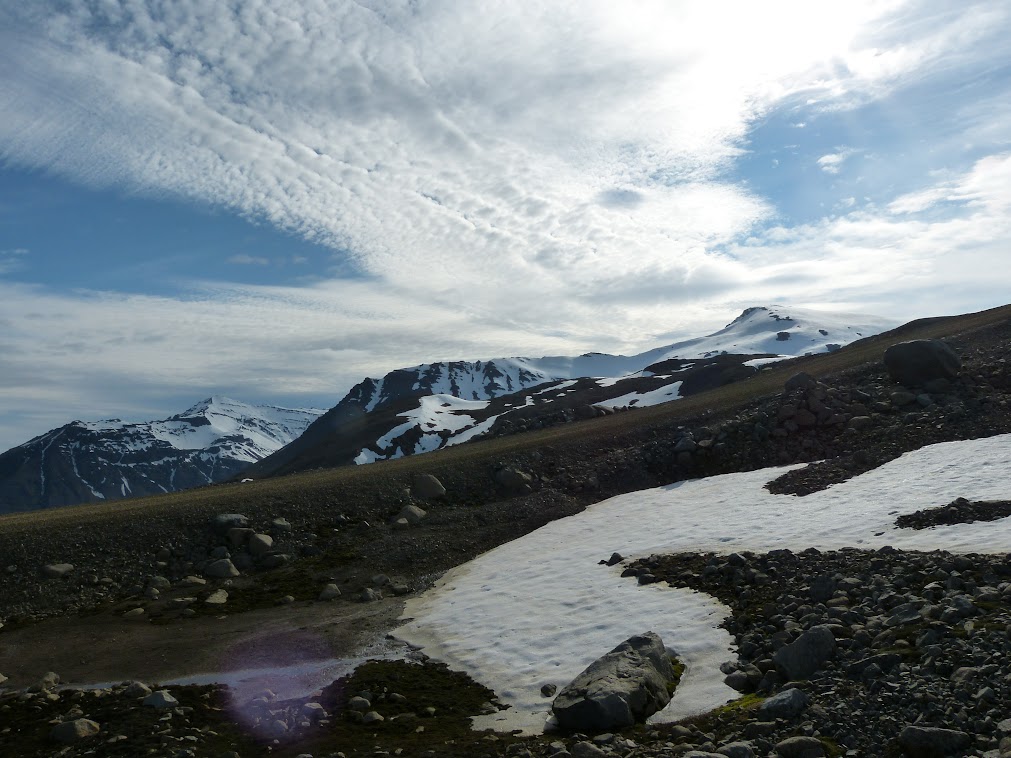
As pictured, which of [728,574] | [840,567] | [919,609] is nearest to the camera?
[919,609]

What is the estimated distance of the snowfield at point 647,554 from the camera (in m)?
15.8

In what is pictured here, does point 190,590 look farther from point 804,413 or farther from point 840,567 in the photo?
point 804,413

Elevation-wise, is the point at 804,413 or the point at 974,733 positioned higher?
the point at 804,413

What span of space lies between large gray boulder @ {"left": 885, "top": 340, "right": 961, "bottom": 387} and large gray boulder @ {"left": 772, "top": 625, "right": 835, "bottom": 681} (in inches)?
1224

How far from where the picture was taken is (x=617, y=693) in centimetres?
1267

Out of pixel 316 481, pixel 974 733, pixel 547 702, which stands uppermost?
pixel 316 481

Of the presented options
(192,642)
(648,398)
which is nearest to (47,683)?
(192,642)

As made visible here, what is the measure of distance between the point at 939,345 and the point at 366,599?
34339 millimetres

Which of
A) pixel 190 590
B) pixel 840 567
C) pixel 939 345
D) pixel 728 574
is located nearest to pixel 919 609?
pixel 840 567

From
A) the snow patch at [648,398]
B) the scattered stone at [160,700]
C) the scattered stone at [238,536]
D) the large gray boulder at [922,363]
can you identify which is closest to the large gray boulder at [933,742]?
the scattered stone at [160,700]

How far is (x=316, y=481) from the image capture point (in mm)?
38625

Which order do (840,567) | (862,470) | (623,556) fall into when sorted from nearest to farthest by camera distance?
1. (840,567)
2. (623,556)
3. (862,470)

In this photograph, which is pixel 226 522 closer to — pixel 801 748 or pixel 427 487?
pixel 427 487

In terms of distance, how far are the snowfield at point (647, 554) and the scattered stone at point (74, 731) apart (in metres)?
7.86
